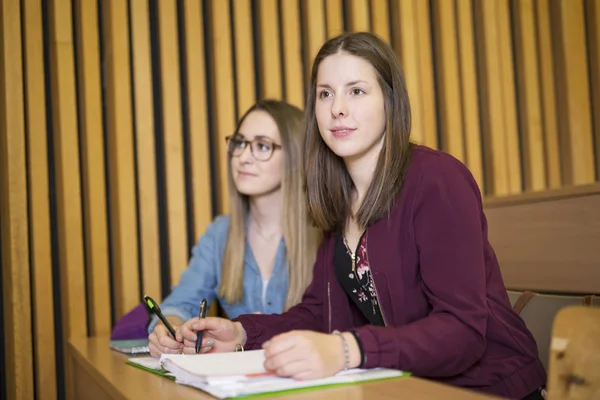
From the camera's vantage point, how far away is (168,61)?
2.99 meters

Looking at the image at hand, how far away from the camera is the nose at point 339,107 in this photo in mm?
1604

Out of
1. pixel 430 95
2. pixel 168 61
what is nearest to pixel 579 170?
pixel 430 95

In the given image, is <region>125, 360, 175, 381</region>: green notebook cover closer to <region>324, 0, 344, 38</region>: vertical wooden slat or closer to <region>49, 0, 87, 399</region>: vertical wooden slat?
<region>49, 0, 87, 399</region>: vertical wooden slat

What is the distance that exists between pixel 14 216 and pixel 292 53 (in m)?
1.40

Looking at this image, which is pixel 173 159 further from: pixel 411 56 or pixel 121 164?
pixel 411 56

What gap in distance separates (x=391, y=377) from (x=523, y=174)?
104 inches

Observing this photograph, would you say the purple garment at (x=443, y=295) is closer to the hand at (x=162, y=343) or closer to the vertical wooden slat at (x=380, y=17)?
the hand at (x=162, y=343)

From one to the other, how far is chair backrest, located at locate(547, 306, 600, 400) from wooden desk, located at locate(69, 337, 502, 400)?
5.1 inches

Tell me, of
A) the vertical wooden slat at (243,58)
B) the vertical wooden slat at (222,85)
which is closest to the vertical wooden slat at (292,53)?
the vertical wooden slat at (243,58)

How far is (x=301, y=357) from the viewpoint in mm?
1129

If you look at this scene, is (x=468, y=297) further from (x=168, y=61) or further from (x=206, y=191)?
(x=168, y=61)

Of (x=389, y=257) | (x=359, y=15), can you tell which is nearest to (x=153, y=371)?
(x=389, y=257)

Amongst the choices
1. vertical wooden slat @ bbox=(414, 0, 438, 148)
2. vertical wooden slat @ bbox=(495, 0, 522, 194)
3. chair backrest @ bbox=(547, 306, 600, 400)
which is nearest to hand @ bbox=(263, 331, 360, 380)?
chair backrest @ bbox=(547, 306, 600, 400)

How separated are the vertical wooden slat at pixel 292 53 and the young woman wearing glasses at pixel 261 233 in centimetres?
60
